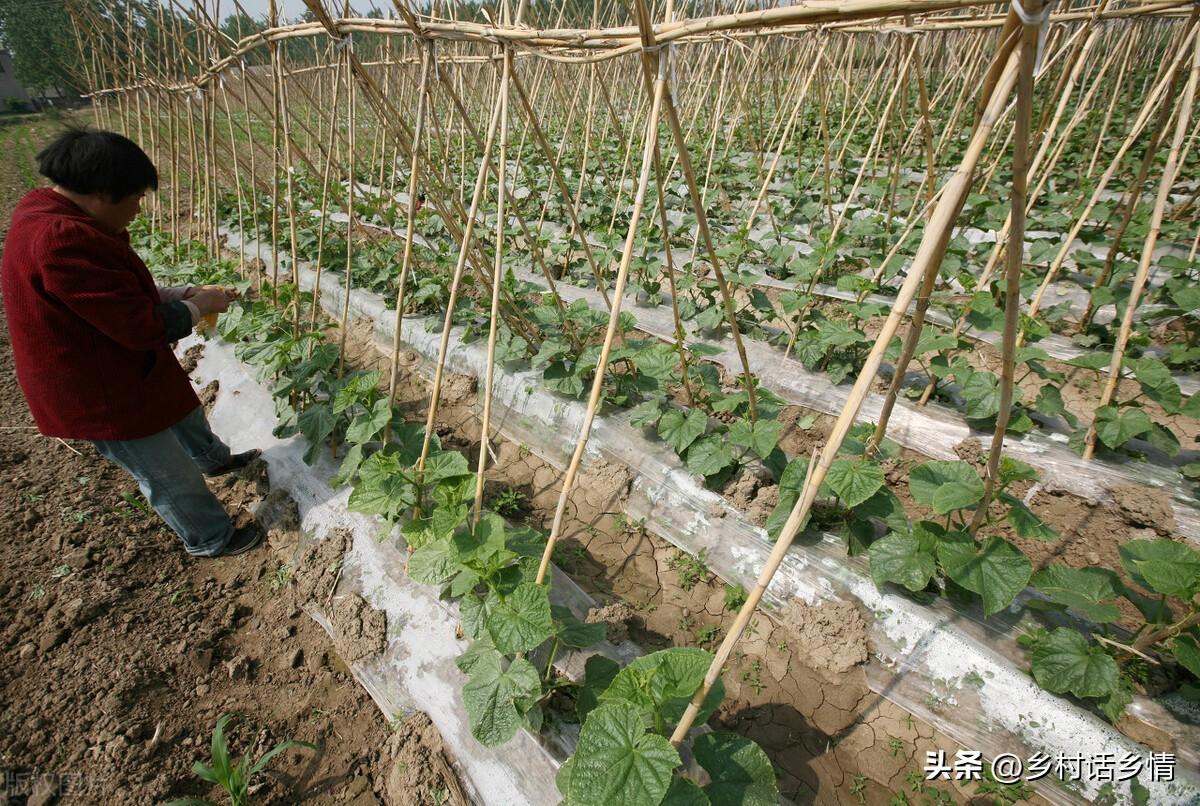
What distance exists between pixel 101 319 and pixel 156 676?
1.67 metres

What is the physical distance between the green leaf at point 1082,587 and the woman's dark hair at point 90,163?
4.10 metres

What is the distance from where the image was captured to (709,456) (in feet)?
8.93

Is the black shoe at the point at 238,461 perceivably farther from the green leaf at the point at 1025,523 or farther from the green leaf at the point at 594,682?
the green leaf at the point at 1025,523

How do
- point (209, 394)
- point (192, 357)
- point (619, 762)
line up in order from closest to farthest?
point (619, 762) < point (209, 394) < point (192, 357)

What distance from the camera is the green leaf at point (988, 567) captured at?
1934 mm

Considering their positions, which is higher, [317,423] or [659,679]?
[659,679]

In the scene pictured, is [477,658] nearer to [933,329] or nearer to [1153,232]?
[933,329]

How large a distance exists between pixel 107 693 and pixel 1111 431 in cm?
499

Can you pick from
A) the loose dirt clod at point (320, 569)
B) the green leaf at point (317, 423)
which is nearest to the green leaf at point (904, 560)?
the loose dirt clod at point (320, 569)

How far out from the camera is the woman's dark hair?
240cm

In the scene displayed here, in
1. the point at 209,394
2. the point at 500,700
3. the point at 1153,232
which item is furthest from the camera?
the point at 209,394

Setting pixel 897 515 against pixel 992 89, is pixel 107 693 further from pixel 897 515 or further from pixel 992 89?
pixel 992 89

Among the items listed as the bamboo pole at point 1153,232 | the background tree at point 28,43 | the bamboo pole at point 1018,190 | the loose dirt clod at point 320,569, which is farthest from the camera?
the background tree at point 28,43

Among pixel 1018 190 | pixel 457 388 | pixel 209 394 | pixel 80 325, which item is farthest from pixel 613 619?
pixel 209 394
